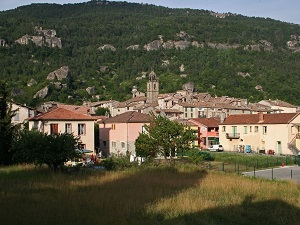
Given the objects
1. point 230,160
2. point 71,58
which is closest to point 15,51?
point 71,58

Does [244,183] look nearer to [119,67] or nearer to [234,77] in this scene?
[234,77]

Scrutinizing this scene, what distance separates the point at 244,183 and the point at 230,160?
66.8ft

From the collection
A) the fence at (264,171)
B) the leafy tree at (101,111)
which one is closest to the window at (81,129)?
the fence at (264,171)

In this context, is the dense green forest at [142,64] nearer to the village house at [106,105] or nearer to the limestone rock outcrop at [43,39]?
the limestone rock outcrop at [43,39]

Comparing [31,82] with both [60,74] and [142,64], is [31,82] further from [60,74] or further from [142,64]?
[142,64]

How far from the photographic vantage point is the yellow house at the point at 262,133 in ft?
179

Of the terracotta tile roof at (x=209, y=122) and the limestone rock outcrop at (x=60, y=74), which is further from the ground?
the limestone rock outcrop at (x=60, y=74)

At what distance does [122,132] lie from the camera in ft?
170

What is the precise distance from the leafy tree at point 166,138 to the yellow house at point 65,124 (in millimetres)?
9322

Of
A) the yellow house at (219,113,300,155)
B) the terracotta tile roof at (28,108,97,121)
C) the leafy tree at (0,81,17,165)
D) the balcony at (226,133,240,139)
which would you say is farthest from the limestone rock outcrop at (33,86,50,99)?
the leafy tree at (0,81,17,165)

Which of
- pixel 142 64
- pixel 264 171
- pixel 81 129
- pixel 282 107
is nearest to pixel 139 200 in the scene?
pixel 264 171

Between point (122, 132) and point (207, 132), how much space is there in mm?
18049

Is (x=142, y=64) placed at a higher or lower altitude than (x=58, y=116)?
higher

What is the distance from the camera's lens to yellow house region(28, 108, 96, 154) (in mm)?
44188
